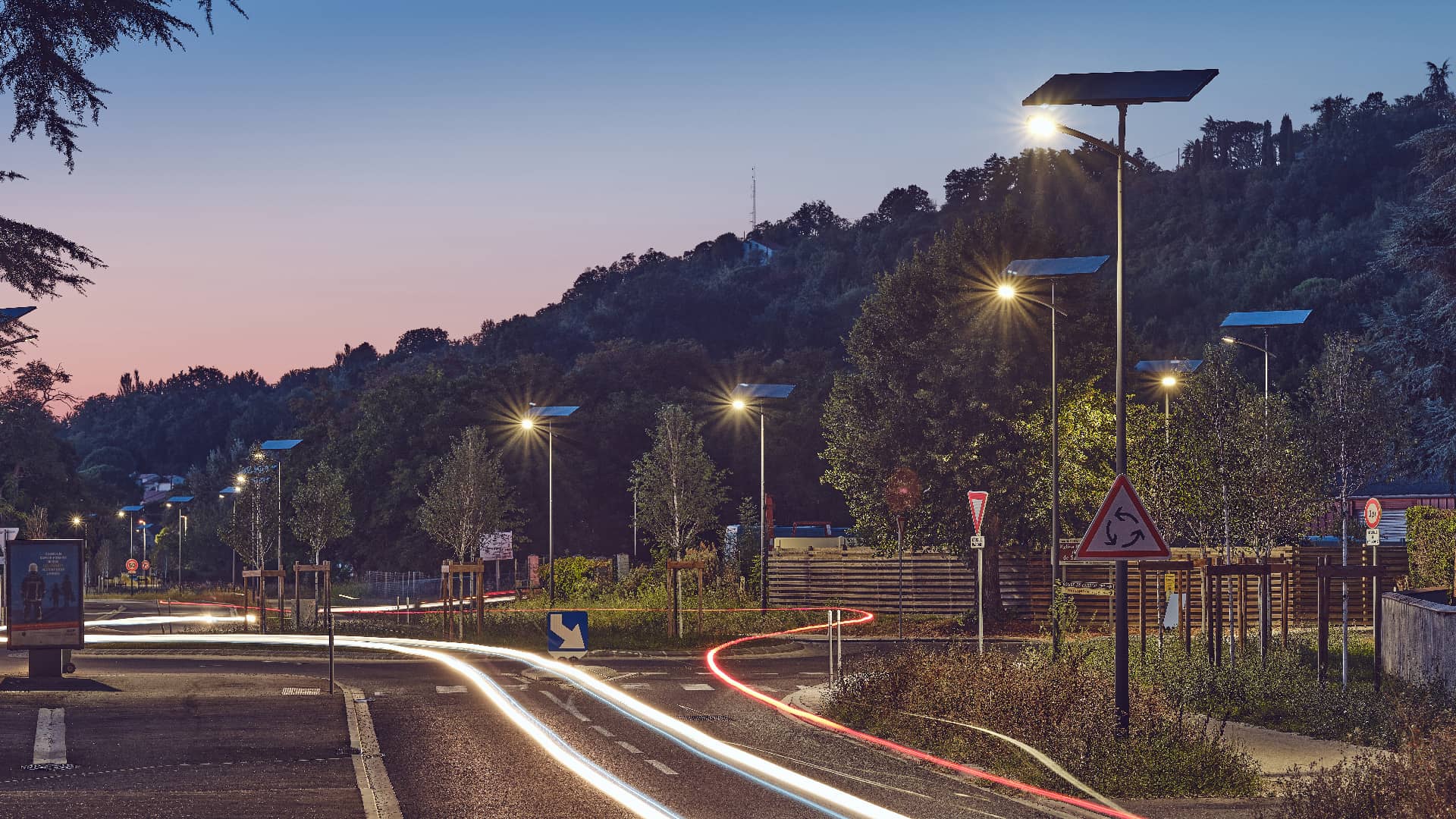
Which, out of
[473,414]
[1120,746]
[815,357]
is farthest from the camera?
[815,357]

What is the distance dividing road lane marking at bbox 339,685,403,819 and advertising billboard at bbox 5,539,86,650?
20.0 feet

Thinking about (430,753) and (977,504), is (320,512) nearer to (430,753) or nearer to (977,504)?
(977,504)

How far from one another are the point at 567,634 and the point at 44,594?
9749 mm

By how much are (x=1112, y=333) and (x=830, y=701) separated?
24857 millimetres

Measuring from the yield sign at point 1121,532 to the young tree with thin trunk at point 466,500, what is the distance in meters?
61.6

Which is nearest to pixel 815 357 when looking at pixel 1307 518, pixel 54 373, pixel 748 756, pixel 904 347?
pixel 54 373

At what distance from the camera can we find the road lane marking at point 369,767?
14.4m

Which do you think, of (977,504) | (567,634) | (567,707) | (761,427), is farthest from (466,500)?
(567,707)

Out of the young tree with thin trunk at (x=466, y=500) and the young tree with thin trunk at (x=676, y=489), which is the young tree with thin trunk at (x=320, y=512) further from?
the young tree with thin trunk at (x=676, y=489)

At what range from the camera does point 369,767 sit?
1748 centimetres

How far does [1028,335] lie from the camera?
45188mm

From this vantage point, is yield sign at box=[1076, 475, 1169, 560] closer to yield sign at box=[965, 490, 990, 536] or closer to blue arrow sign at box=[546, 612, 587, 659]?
yield sign at box=[965, 490, 990, 536]

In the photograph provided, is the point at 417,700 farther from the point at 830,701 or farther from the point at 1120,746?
the point at 1120,746

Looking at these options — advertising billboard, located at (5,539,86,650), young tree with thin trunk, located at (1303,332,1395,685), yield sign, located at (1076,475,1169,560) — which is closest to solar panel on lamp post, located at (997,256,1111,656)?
yield sign, located at (1076,475,1169,560)
